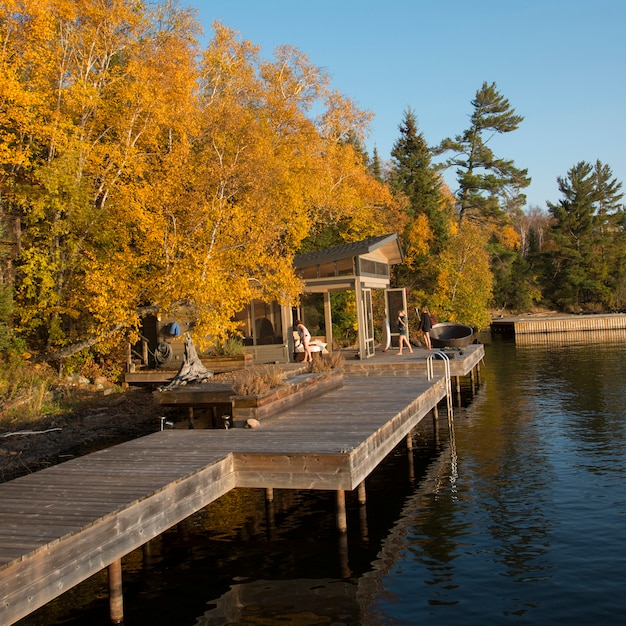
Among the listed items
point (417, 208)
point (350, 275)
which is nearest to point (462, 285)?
point (417, 208)

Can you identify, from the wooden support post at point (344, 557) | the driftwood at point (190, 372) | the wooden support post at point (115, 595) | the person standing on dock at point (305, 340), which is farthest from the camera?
the person standing on dock at point (305, 340)

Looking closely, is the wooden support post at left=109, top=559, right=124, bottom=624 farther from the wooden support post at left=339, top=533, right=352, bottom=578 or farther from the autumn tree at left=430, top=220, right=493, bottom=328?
the autumn tree at left=430, top=220, right=493, bottom=328

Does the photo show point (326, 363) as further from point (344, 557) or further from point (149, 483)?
point (149, 483)

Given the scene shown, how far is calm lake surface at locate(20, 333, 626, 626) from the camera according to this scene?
6.45m

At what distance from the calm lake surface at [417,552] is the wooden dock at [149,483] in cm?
73

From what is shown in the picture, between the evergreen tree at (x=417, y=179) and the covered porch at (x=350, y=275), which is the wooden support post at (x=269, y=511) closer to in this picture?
the covered porch at (x=350, y=275)

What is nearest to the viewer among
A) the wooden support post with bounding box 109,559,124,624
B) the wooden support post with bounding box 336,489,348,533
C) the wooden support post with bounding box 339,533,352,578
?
the wooden support post with bounding box 109,559,124,624

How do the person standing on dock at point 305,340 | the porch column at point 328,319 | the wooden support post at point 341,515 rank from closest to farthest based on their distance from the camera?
1. the wooden support post at point 341,515
2. the person standing on dock at point 305,340
3. the porch column at point 328,319

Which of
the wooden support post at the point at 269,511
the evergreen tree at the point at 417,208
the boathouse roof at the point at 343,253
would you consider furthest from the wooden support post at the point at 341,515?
the evergreen tree at the point at 417,208

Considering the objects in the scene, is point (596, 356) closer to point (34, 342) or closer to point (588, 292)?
point (34, 342)

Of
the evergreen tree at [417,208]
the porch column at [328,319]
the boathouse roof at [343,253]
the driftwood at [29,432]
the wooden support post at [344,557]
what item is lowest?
the wooden support post at [344,557]

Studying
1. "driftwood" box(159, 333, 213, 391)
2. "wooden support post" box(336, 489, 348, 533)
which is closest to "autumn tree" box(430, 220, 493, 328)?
"driftwood" box(159, 333, 213, 391)

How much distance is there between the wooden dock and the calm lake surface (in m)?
0.73

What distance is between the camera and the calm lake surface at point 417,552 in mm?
6449
